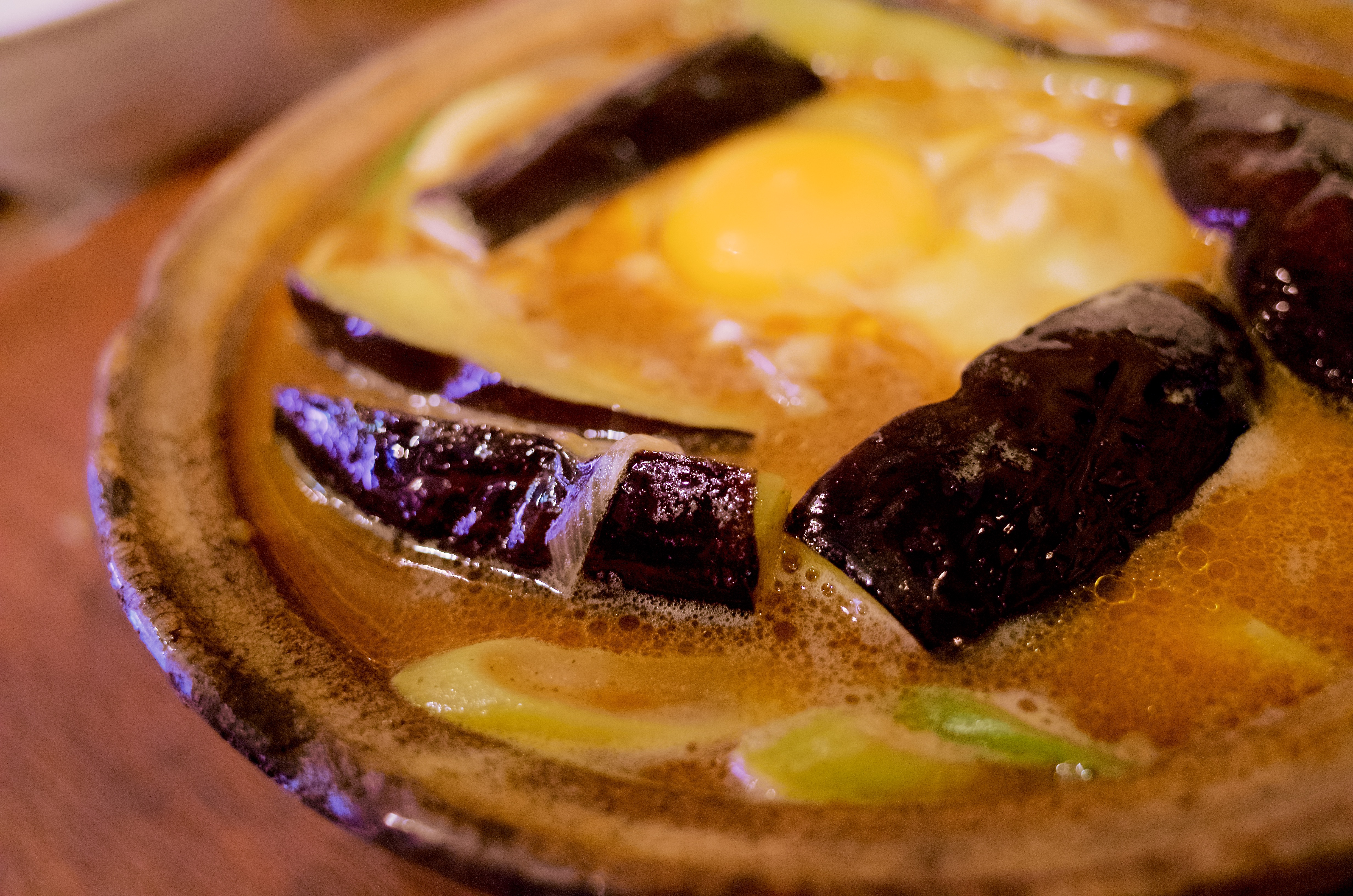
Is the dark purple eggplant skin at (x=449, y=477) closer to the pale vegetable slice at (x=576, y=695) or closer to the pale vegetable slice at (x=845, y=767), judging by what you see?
the pale vegetable slice at (x=576, y=695)

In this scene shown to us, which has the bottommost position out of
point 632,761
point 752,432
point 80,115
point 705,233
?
point 632,761

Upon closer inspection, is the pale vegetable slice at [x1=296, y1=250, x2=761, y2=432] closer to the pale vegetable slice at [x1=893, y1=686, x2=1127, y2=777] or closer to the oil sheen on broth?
the oil sheen on broth

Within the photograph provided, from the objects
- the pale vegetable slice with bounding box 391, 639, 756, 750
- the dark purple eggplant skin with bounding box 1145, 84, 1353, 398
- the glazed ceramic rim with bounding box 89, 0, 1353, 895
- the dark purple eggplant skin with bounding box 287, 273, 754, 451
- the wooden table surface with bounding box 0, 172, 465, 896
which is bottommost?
the wooden table surface with bounding box 0, 172, 465, 896

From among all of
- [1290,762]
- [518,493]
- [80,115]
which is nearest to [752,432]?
[518,493]

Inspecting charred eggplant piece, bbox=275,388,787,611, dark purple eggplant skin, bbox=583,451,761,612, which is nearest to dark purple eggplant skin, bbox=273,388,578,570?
charred eggplant piece, bbox=275,388,787,611

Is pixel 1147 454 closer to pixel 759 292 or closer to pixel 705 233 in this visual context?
pixel 759 292

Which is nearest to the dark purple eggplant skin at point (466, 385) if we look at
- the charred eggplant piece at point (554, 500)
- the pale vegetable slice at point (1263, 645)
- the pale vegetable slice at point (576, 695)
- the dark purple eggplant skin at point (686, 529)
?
the charred eggplant piece at point (554, 500)

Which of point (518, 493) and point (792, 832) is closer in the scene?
point (792, 832)
